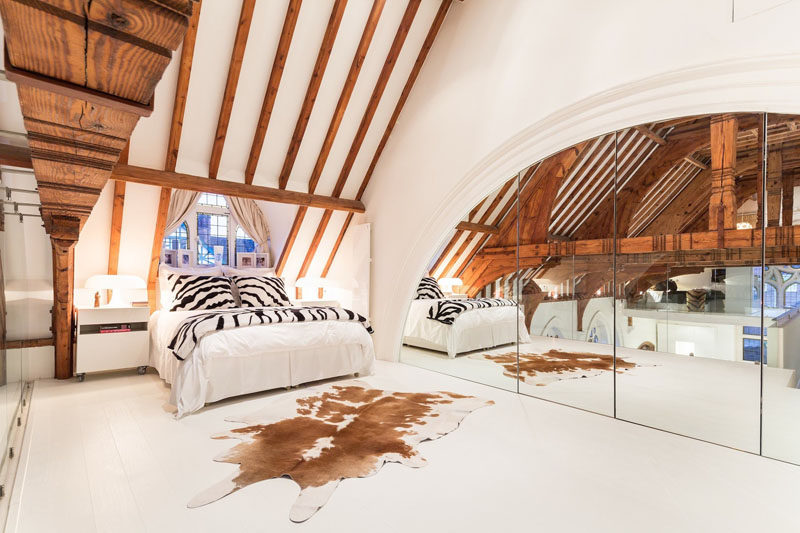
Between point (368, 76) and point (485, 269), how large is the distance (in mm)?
2530

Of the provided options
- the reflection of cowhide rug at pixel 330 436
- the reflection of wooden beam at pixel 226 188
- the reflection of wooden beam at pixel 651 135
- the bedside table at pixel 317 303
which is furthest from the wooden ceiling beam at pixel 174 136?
the reflection of wooden beam at pixel 651 135

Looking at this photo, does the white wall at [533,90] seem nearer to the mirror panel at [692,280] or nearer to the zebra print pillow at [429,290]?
the zebra print pillow at [429,290]

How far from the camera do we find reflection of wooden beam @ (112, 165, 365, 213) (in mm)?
4066

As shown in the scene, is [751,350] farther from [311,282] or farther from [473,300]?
[311,282]

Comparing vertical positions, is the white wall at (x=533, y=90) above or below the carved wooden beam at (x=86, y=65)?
above

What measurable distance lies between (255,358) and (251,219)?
314cm

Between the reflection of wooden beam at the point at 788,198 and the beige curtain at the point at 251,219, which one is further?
the beige curtain at the point at 251,219

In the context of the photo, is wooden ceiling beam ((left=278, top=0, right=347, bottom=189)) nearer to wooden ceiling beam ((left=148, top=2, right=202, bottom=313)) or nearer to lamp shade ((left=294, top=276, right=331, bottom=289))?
wooden ceiling beam ((left=148, top=2, right=202, bottom=313))

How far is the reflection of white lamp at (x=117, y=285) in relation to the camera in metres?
4.32

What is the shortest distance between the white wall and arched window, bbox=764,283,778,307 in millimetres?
1030

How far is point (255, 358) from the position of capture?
3572 millimetres

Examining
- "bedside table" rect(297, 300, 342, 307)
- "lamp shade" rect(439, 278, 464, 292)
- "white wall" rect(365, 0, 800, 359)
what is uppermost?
"white wall" rect(365, 0, 800, 359)

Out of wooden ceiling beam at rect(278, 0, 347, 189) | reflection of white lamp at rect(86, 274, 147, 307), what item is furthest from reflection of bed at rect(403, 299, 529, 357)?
reflection of white lamp at rect(86, 274, 147, 307)

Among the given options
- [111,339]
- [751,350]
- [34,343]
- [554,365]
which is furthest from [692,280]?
[34,343]
